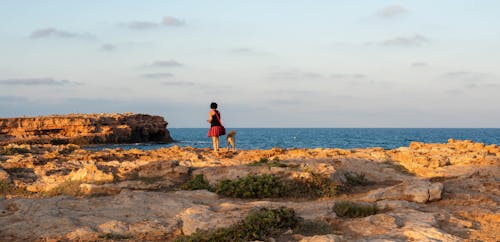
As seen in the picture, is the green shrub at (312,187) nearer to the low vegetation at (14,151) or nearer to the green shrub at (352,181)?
the green shrub at (352,181)

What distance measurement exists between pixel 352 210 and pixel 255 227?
95.2 inches

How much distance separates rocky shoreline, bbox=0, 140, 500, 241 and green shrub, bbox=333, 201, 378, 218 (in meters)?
0.10

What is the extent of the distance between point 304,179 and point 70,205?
5.87 meters

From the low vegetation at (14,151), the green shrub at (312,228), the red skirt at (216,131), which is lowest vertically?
the green shrub at (312,228)

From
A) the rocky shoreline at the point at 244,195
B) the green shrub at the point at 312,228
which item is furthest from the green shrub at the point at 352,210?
the green shrub at the point at 312,228

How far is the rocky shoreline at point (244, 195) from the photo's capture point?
787 cm

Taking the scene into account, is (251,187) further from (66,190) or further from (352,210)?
(66,190)

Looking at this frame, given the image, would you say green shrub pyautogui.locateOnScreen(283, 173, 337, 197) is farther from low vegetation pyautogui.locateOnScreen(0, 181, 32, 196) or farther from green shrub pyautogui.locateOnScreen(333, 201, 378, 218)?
low vegetation pyautogui.locateOnScreen(0, 181, 32, 196)

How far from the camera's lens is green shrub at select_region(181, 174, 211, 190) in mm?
12375

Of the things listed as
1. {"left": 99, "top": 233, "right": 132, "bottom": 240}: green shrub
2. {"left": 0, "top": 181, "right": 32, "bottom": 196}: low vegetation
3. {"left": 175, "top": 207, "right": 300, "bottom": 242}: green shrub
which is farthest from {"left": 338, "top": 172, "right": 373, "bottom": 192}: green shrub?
{"left": 0, "top": 181, "right": 32, "bottom": 196}: low vegetation

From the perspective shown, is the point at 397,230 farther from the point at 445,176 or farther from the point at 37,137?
the point at 37,137

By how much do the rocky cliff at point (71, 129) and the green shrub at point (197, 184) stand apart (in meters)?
48.3

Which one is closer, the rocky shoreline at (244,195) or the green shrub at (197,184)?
the rocky shoreline at (244,195)

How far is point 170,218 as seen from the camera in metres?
8.80
